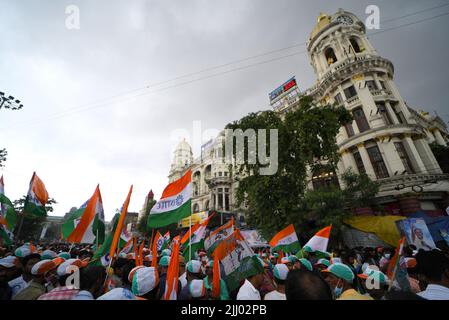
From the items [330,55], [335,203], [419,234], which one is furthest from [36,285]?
[330,55]

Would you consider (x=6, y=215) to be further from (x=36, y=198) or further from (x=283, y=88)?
(x=283, y=88)

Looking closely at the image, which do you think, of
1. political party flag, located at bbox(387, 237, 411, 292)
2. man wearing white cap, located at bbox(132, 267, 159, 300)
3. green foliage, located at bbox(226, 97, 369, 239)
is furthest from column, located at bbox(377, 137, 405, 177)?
man wearing white cap, located at bbox(132, 267, 159, 300)

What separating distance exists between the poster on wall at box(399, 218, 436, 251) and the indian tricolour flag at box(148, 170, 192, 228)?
328 inches

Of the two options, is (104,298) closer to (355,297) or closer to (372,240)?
(355,297)

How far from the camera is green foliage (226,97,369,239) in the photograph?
1286 cm

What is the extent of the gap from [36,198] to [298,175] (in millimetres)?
13381

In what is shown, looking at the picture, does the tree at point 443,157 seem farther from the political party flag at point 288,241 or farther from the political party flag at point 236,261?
the political party flag at point 236,261

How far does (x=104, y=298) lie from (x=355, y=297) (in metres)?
2.54

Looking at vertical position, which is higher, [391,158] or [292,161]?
[391,158]

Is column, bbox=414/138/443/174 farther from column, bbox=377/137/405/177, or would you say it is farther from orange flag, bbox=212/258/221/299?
orange flag, bbox=212/258/221/299

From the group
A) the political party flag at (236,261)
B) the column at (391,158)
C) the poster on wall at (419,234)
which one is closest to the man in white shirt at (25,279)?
the political party flag at (236,261)

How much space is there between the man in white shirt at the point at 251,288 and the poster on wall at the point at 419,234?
7673 millimetres

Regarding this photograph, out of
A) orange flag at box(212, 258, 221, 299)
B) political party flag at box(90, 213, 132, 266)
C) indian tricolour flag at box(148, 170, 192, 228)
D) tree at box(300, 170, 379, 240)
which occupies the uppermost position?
tree at box(300, 170, 379, 240)

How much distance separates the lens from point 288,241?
6074 mm
